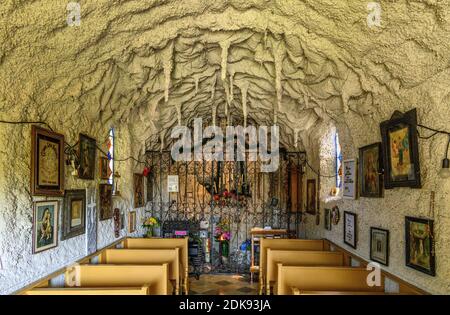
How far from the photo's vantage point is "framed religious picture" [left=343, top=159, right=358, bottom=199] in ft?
12.1

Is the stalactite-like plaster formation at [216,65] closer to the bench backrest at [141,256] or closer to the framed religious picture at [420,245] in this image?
the framed religious picture at [420,245]

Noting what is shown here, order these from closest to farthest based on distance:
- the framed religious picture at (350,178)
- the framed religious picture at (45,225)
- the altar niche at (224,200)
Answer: the framed religious picture at (45,225) < the framed religious picture at (350,178) < the altar niche at (224,200)

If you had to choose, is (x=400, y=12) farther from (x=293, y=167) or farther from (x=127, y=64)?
(x=293, y=167)

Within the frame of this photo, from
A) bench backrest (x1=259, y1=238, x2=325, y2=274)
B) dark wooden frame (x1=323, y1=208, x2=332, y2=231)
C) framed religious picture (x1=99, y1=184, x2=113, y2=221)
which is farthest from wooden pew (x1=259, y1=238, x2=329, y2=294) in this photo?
framed religious picture (x1=99, y1=184, x2=113, y2=221)

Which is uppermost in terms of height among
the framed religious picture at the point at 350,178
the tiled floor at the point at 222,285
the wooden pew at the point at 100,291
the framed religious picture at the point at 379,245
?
the framed religious picture at the point at 350,178

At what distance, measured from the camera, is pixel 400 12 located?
1.96 m

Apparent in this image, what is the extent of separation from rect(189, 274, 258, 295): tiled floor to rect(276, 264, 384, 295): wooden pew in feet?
7.26

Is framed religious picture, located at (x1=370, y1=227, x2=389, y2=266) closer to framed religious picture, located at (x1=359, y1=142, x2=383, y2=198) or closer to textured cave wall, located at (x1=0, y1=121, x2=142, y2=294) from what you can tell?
framed religious picture, located at (x1=359, y1=142, x2=383, y2=198)

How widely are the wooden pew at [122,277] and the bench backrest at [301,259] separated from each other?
1351mm

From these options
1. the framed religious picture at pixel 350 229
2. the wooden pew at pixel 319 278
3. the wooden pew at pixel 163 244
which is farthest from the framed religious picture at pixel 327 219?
the wooden pew at pixel 163 244

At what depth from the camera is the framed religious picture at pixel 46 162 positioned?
97.3 inches

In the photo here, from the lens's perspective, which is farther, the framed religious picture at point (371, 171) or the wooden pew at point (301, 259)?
the wooden pew at point (301, 259)

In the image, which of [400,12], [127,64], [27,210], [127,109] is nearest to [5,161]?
[27,210]

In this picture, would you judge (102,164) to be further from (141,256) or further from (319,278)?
(319,278)
